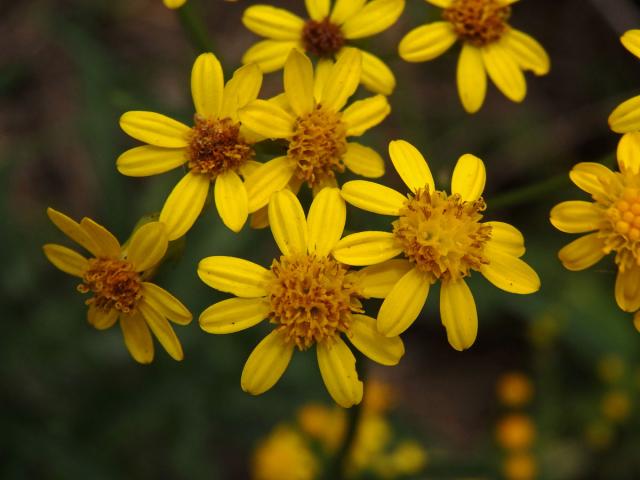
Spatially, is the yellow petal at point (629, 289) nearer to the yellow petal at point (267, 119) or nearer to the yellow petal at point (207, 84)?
the yellow petal at point (267, 119)

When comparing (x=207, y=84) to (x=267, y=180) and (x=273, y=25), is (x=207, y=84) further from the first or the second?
(x=273, y=25)

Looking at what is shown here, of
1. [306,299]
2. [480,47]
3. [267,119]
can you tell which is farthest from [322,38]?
[306,299]

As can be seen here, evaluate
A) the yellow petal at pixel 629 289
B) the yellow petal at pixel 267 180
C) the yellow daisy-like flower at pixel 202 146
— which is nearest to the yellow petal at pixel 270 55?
the yellow daisy-like flower at pixel 202 146

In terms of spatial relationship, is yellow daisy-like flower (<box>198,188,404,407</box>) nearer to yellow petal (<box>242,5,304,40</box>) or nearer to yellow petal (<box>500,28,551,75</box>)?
yellow petal (<box>242,5,304,40</box>)

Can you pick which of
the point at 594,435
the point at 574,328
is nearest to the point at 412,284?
the point at 594,435

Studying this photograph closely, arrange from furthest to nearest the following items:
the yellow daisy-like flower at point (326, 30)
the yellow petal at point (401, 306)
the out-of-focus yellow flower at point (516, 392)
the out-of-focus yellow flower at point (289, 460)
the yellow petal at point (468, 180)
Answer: the out-of-focus yellow flower at point (516, 392)
the out-of-focus yellow flower at point (289, 460)
the yellow daisy-like flower at point (326, 30)
the yellow petal at point (468, 180)
the yellow petal at point (401, 306)
